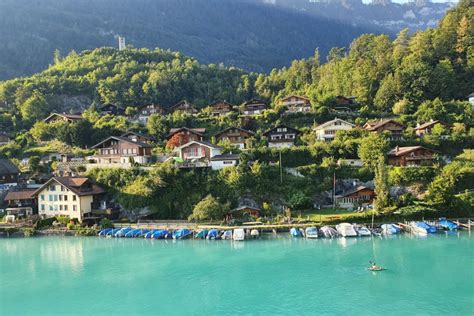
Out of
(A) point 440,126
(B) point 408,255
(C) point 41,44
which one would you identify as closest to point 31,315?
(B) point 408,255

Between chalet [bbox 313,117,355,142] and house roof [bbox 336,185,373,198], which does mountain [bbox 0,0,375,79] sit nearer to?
chalet [bbox 313,117,355,142]

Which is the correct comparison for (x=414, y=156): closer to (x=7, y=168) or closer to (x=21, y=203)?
(x=21, y=203)

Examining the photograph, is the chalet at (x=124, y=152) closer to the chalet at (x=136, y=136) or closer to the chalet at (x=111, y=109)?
the chalet at (x=136, y=136)

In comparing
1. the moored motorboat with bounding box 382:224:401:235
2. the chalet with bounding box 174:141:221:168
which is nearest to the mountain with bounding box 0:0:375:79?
the chalet with bounding box 174:141:221:168

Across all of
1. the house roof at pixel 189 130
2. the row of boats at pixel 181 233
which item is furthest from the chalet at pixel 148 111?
the row of boats at pixel 181 233

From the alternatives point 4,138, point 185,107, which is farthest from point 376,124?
point 4,138
